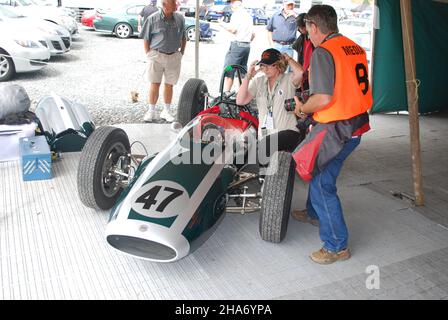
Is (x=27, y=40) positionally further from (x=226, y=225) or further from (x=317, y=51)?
(x=317, y=51)

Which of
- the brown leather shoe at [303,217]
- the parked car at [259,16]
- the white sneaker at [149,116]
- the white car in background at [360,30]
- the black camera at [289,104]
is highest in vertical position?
the parked car at [259,16]

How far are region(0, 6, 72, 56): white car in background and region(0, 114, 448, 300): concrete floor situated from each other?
5.35 m

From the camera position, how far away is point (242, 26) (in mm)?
8125

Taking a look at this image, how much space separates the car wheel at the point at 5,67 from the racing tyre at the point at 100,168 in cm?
536

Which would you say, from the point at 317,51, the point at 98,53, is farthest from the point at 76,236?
the point at 98,53

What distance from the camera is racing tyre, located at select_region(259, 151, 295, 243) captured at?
3.55 metres

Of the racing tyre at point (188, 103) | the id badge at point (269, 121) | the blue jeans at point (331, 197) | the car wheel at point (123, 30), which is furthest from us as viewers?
the car wheel at point (123, 30)

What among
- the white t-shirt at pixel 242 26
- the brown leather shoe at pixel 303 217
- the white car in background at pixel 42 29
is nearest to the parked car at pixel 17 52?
the white car in background at pixel 42 29

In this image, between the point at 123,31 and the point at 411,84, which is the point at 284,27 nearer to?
the point at 411,84

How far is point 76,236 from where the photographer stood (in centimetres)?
381

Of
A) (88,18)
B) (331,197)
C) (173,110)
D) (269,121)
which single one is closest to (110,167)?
(269,121)

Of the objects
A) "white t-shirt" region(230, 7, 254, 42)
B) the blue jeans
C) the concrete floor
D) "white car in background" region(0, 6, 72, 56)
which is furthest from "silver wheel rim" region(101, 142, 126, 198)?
"white car in background" region(0, 6, 72, 56)

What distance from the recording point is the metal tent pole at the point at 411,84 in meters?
4.44

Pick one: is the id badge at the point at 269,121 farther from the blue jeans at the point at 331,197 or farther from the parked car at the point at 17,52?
the parked car at the point at 17,52
